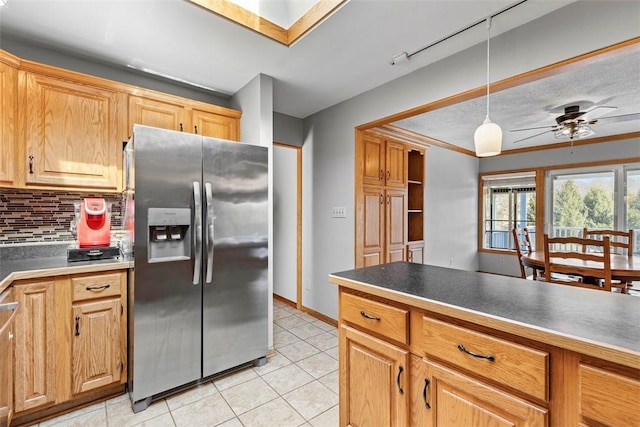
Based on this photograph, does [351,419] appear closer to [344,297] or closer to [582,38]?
[344,297]

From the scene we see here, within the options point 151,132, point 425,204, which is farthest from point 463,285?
point 425,204

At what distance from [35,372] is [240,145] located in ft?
6.16

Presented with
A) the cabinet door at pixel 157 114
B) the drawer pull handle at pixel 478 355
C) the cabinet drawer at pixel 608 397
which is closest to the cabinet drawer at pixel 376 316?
the drawer pull handle at pixel 478 355

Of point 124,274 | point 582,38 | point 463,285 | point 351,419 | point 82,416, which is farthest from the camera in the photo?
point 124,274

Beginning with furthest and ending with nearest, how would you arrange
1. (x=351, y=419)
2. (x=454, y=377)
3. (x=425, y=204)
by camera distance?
1. (x=425, y=204)
2. (x=351, y=419)
3. (x=454, y=377)

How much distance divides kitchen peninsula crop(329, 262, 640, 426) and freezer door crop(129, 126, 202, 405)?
1127mm

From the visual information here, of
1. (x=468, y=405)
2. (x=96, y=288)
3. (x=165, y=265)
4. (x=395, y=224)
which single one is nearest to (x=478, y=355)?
(x=468, y=405)

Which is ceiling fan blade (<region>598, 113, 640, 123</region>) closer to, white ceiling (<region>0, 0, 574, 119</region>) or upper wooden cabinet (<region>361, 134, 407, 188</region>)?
upper wooden cabinet (<region>361, 134, 407, 188</region>)

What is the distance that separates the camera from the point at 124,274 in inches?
77.4

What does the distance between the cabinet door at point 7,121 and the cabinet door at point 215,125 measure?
1127mm

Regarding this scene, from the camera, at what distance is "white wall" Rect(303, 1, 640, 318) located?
5.36 ft

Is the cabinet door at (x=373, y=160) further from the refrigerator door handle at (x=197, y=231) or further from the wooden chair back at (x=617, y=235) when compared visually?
the wooden chair back at (x=617, y=235)

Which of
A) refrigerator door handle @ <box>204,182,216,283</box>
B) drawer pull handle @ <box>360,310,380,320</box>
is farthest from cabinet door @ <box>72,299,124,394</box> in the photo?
drawer pull handle @ <box>360,310,380,320</box>

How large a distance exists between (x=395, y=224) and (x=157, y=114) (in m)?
2.80
